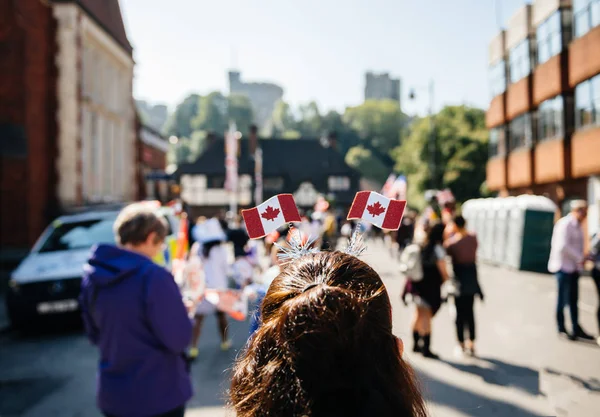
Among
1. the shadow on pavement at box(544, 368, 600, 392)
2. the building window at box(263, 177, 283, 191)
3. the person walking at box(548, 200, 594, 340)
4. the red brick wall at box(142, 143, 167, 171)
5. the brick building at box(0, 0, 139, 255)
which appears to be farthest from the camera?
the building window at box(263, 177, 283, 191)

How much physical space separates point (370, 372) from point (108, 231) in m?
9.42

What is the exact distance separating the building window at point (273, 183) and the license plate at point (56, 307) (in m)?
50.0

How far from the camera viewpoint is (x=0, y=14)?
1530cm

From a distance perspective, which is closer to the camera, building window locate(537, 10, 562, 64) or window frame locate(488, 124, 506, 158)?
building window locate(537, 10, 562, 64)

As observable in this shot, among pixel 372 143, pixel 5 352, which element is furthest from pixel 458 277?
pixel 372 143

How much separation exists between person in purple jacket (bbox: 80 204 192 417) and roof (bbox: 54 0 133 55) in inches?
718

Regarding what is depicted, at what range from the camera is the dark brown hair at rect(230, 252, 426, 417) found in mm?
1257

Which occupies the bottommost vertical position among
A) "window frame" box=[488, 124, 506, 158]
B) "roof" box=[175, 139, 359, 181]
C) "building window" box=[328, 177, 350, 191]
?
"building window" box=[328, 177, 350, 191]

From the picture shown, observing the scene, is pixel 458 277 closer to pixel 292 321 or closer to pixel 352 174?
pixel 292 321

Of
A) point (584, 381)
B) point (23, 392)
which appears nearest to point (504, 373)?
point (584, 381)

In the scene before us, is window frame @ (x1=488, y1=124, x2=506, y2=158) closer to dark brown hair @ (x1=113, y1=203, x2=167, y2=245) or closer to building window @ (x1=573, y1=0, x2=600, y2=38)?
building window @ (x1=573, y1=0, x2=600, y2=38)

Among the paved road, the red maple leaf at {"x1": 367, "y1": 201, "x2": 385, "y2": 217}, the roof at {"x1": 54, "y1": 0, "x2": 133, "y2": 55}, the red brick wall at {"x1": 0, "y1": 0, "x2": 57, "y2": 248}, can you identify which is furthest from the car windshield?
the roof at {"x1": 54, "y1": 0, "x2": 133, "y2": 55}

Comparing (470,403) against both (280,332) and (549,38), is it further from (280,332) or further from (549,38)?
(549,38)

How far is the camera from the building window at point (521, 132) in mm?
24859
